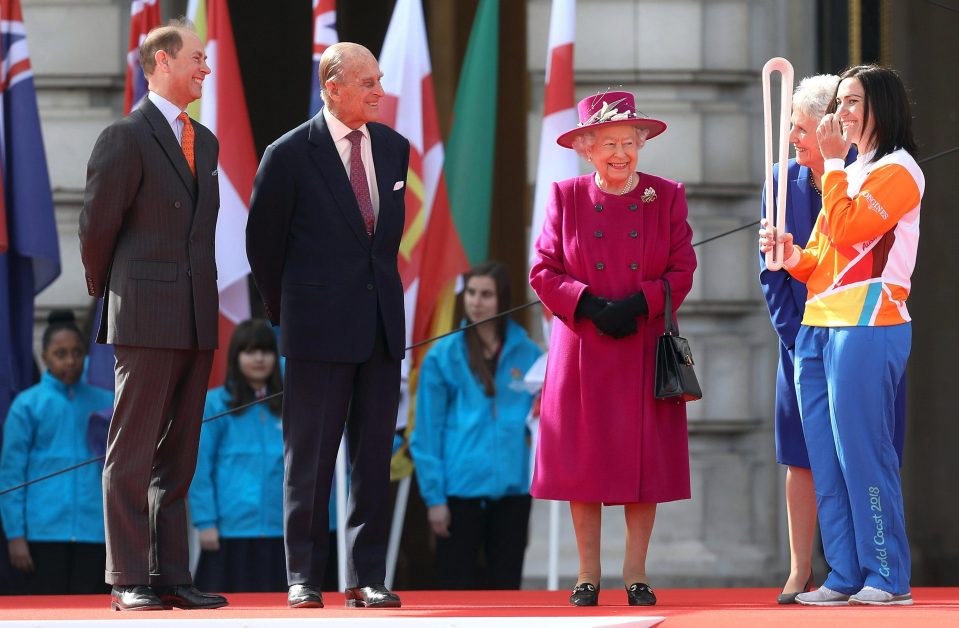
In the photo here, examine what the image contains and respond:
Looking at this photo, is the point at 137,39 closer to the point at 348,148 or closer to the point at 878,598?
the point at 348,148

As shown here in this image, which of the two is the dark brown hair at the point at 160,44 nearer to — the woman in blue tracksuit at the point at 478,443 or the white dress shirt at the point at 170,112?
the white dress shirt at the point at 170,112

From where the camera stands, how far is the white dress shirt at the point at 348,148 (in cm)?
596

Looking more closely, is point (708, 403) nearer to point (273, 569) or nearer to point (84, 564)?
point (273, 569)

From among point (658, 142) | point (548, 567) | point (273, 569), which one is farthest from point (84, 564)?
point (658, 142)

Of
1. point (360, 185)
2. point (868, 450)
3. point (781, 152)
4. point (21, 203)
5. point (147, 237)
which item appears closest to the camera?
point (868, 450)

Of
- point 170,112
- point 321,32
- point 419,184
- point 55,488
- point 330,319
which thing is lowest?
point 55,488

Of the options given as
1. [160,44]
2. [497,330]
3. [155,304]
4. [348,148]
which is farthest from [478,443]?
[160,44]

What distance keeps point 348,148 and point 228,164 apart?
2749mm

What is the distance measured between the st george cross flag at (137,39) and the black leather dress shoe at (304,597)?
3506mm

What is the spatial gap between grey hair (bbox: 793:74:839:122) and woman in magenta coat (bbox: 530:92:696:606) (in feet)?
1.58

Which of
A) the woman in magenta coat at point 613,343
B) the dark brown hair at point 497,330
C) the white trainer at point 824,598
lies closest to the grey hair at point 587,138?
the woman in magenta coat at point 613,343

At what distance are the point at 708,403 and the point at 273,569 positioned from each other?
228cm

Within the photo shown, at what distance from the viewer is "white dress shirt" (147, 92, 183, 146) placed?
233 inches

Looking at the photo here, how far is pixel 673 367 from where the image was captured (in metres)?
5.87
